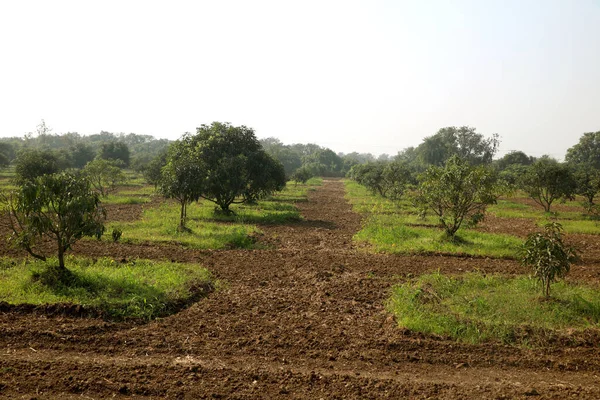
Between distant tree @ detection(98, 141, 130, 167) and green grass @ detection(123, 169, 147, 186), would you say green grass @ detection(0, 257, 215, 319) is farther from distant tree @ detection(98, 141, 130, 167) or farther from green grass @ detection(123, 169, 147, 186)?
distant tree @ detection(98, 141, 130, 167)

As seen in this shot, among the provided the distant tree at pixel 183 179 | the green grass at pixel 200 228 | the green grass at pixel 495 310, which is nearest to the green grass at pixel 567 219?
the green grass at pixel 495 310

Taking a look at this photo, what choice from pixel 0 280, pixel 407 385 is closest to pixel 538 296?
pixel 407 385

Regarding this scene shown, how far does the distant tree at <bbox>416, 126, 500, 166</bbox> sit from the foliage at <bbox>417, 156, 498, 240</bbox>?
80467mm

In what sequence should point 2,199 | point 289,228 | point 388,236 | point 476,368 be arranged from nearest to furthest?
point 476,368 < point 2,199 < point 388,236 < point 289,228

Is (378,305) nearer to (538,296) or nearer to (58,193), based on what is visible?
(538,296)

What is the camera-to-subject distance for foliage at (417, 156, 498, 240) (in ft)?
55.5

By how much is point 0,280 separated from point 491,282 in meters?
13.0

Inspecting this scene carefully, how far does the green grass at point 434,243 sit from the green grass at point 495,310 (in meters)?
4.38

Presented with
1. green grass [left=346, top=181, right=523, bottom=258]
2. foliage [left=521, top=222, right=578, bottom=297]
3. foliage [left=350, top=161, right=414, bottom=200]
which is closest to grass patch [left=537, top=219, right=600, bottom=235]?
green grass [left=346, top=181, right=523, bottom=258]

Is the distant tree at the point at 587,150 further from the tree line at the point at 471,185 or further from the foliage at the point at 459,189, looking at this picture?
the foliage at the point at 459,189

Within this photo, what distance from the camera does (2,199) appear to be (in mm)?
11156

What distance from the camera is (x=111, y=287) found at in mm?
10094

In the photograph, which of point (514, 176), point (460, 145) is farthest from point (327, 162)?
point (514, 176)

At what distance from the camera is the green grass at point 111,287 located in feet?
30.2
